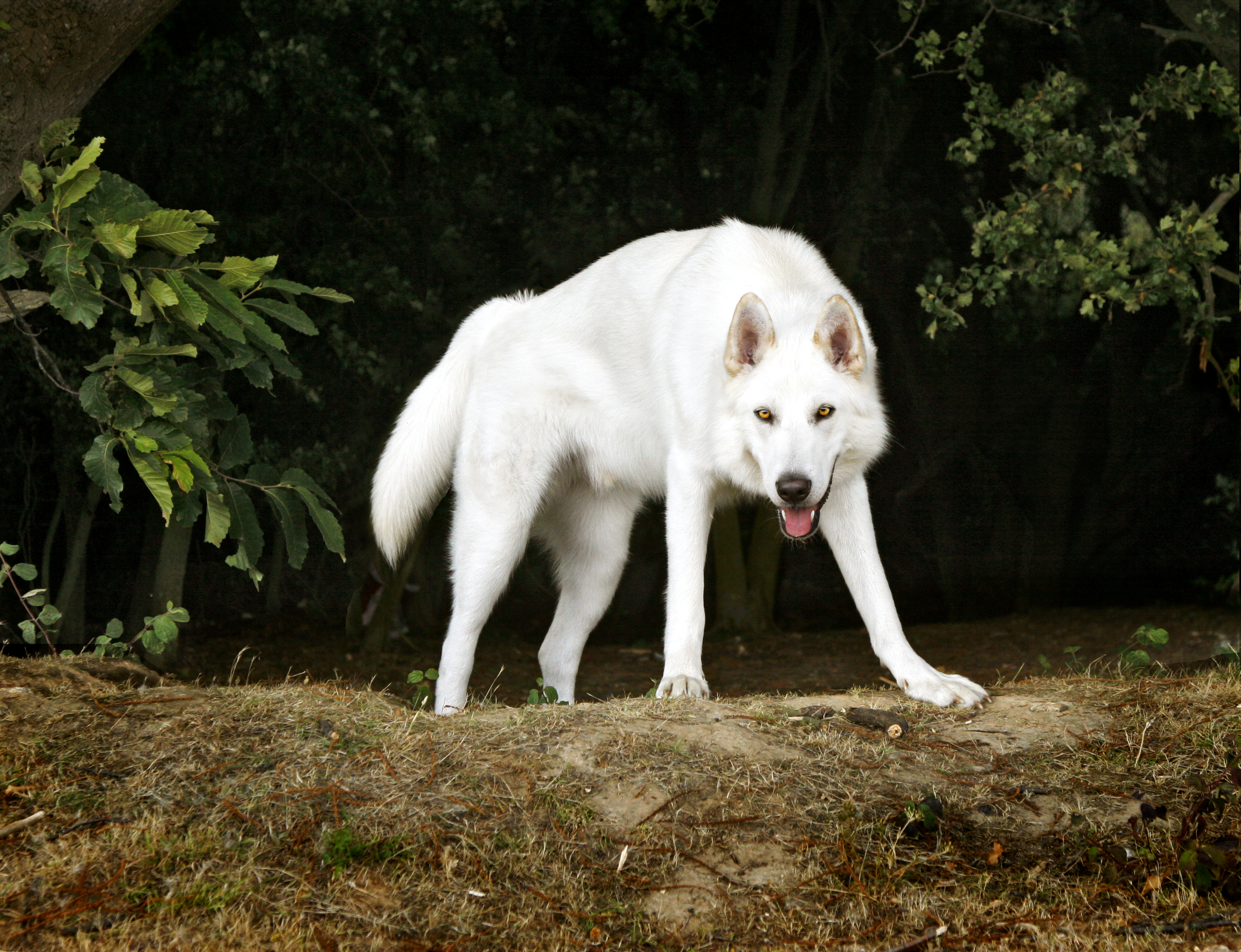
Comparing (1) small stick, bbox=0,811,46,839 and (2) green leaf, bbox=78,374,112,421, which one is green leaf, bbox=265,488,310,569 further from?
(1) small stick, bbox=0,811,46,839

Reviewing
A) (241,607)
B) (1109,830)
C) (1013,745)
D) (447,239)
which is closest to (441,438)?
(1013,745)

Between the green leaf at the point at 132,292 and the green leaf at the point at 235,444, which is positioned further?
the green leaf at the point at 235,444

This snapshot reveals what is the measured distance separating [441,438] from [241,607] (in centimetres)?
480

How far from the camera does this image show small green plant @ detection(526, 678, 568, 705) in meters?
3.98

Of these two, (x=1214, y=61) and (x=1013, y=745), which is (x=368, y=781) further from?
(x=1214, y=61)

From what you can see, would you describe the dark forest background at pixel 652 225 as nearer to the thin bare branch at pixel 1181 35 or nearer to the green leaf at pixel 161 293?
the thin bare branch at pixel 1181 35

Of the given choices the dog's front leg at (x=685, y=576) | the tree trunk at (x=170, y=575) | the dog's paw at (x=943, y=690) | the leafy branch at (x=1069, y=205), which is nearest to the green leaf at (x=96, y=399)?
the dog's front leg at (x=685, y=576)

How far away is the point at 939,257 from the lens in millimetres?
9773

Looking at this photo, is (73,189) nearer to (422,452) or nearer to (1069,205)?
(422,452)

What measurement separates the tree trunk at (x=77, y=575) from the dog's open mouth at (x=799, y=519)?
20.0 ft

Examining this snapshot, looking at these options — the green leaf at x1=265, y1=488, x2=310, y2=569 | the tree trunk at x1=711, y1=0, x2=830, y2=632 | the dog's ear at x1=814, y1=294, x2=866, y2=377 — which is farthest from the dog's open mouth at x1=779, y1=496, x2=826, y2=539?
the tree trunk at x1=711, y1=0, x2=830, y2=632

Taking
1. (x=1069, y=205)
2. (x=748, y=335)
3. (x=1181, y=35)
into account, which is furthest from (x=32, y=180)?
(x=1181, y=35)

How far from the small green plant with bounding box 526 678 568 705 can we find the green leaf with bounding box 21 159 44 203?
89.1 inches

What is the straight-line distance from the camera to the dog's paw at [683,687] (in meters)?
3.68
